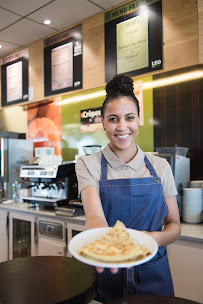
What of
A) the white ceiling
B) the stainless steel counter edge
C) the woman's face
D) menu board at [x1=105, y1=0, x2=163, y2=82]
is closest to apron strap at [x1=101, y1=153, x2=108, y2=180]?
the woman's face

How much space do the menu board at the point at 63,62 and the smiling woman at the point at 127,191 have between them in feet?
6.95

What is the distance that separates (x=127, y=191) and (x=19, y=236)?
8.13ft

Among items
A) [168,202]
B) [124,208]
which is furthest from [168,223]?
[124,208]

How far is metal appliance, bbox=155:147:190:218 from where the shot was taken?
7.64 ft

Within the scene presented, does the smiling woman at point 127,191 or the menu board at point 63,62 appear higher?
the menu board at point 63,62

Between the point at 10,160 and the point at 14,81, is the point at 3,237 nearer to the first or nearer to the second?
the point at 10,160

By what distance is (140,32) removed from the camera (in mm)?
2867

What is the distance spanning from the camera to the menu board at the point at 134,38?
2734 millimetres

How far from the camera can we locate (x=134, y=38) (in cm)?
292

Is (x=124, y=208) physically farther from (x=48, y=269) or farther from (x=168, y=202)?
(x=48, y=269)

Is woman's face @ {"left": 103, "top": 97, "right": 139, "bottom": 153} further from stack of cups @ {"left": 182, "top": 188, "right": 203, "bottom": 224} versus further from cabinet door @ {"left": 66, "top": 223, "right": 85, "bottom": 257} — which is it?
cabinet door @ {"left": 66, "top": 223, "right": 85, "bottom": 257}

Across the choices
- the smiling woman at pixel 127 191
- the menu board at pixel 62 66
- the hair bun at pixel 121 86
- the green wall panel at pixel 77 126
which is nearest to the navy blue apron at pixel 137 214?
the smiling woman at pixel 127 191

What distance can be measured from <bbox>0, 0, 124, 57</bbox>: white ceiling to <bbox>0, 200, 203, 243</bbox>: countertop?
222 cm

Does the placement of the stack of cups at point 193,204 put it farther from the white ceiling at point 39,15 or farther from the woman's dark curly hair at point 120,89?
the white ceiling at point 39,15
